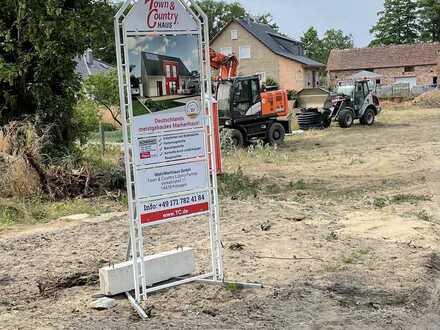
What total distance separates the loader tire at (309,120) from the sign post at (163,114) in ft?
75.0

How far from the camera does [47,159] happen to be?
1259 centimetres

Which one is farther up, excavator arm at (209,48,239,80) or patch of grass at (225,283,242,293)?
excavator arm at (209,48,239,80)

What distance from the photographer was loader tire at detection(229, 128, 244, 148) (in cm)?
2047

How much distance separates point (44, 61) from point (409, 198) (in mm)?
7984

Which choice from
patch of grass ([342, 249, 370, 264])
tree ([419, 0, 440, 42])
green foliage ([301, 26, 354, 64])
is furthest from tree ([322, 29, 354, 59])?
patch of grass ([342, 249, 370, 264])

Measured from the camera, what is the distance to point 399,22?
82938mm

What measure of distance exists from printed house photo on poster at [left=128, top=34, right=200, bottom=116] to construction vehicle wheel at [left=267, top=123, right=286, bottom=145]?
1663cm

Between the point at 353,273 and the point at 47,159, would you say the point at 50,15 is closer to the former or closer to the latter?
the point at 47,159

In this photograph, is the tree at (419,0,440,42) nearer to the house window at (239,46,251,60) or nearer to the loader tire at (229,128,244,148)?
the house window at (239,46,251,60)

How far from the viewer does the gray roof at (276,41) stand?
5697 centimetres

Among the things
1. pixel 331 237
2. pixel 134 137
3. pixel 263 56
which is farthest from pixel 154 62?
pixel 263 56

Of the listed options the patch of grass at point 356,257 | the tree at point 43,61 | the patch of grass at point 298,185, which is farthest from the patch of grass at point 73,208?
the patch of grass at point 356,257

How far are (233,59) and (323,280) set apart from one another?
1744 cm

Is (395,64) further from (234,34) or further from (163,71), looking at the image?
(163,71)
